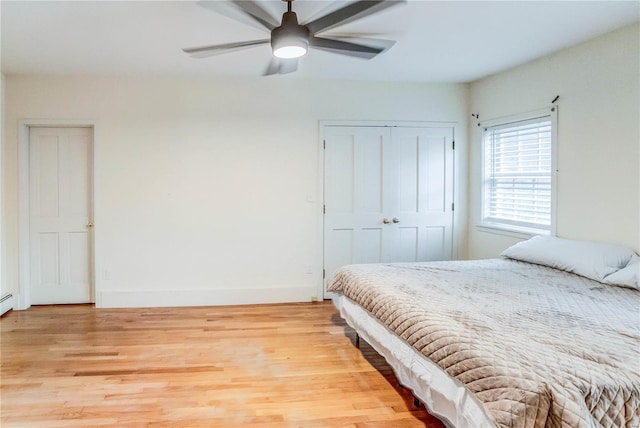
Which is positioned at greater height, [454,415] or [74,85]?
[74,85]

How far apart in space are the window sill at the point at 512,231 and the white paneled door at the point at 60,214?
4.27 meters

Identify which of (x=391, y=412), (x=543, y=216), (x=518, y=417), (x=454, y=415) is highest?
(x=543, y=216)

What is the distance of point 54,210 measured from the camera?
4684 mm

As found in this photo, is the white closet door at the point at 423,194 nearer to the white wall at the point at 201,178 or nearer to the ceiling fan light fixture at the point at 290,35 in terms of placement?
the white wall at the point at 201,178

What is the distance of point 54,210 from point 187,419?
3.29 m

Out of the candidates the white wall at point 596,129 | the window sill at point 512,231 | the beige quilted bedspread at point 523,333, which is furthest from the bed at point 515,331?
the window sill at point 512,231

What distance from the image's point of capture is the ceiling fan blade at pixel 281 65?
3227 millimetres

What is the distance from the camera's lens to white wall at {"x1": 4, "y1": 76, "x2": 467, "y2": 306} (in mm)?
4586

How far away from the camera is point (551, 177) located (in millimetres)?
3865

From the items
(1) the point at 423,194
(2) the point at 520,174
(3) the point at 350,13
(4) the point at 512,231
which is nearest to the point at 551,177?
(2) the point at 520,174

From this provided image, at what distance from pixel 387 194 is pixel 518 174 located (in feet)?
4.50

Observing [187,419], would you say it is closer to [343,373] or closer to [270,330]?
[343,373]

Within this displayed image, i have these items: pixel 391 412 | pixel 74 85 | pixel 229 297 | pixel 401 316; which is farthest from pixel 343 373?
pixel 74 85

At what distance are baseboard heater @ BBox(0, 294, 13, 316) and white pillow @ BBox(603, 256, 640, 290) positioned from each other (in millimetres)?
5241
